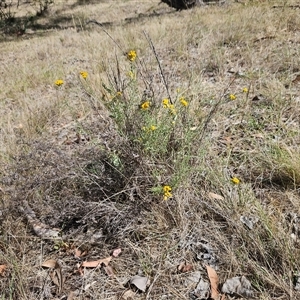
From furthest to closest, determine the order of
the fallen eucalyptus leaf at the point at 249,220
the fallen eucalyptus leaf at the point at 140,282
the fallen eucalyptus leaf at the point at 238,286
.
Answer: the fallen eucalyptus leaf at the point at 249,220 < the fallen eucalyptus leaf at the point at 140,282 < the fallen eucalyptus leaf at the point at 238,286

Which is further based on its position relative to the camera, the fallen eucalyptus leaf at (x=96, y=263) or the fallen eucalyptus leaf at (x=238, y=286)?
the fallen eucalyptus leaf at (x=96, y=263)

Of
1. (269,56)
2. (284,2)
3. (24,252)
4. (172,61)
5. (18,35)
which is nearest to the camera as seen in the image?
(24,252)

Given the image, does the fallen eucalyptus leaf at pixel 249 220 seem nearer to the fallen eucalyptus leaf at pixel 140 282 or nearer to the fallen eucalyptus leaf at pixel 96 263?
the fallen eucalyptus leaf at pixel 140 282

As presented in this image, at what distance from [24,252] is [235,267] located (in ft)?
3.75

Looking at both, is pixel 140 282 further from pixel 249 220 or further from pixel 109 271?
pixel 249 220

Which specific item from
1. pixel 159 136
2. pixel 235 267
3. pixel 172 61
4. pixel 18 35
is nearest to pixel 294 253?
pixel 235 267

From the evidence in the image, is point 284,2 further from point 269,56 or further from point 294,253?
point 294,253

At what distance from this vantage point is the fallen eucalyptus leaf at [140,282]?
5.46 ft

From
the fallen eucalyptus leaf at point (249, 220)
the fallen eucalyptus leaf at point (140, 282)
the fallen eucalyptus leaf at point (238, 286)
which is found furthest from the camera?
the fallen eucalyptus leaf at point (249, 220)

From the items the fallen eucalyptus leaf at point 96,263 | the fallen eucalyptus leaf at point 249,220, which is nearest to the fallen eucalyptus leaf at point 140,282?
the fallen eucalyptus leaf at point 96,263

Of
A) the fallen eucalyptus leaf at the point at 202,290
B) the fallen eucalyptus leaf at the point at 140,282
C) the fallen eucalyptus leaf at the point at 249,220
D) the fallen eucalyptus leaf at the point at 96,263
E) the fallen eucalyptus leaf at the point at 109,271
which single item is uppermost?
the fallen eucalyptus leaf at the point at 249,220

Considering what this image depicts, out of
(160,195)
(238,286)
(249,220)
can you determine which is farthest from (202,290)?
(160,195)

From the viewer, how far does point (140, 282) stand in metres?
1.69

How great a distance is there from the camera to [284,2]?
500cm
